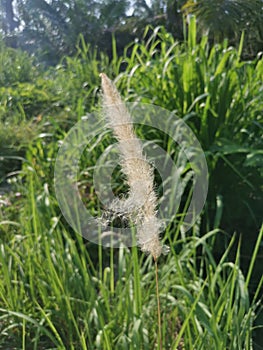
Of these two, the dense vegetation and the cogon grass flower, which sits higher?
the cogon grass flower

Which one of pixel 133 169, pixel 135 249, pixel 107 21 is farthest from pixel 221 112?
pixel 133 169

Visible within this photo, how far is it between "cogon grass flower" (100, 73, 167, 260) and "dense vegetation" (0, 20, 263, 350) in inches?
20.1

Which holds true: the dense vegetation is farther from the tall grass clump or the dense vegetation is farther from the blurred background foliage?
the blurred background foliage

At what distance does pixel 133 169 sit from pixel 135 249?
60 cm

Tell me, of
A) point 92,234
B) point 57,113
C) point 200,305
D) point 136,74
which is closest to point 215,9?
point 136,74

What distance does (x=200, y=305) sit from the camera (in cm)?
110

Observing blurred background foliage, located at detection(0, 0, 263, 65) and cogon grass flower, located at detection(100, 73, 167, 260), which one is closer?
cogon grass flower, located at detection(100, 73, 167, 260)

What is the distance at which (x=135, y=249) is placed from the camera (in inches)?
40.2

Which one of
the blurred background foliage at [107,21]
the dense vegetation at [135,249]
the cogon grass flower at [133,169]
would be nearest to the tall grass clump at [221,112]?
the dense vegetation at [135,249]

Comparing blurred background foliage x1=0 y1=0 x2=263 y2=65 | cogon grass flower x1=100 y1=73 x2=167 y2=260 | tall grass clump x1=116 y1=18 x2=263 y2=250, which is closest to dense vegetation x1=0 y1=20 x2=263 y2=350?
tall grass clump x1=116 y1=18 x2=263 y2=250

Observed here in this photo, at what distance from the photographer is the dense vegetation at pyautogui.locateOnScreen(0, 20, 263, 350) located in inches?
43.9

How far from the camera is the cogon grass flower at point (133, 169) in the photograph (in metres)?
0.44

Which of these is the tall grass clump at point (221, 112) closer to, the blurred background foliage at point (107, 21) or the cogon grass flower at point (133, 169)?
the blurred background foliage at point (107, 21)

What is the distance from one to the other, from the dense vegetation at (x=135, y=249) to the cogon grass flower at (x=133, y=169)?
51 cm
